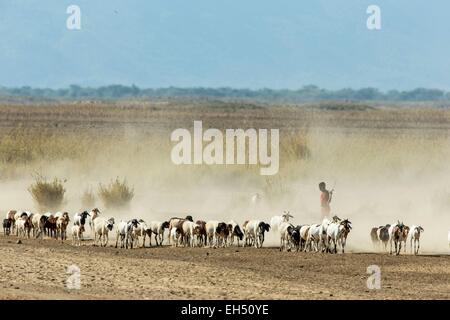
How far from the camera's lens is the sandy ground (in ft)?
72.0

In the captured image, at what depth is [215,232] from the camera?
104 feet

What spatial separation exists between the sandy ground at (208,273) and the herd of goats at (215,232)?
48 cm

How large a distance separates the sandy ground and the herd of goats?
48 centimetres

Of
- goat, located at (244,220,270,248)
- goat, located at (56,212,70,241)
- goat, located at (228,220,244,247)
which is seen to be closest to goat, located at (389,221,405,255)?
goat, located at (244,220,270,248)

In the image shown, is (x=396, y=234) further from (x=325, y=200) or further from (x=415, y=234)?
(x=325, y=200)

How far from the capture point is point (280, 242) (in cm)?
3253

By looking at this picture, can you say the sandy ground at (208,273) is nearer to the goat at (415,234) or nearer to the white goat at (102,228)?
the white goat at (102,228)

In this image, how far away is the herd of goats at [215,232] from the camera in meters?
30.5

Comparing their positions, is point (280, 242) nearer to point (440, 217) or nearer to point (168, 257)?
point (168, 257)

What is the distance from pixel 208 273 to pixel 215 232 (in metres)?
6.33

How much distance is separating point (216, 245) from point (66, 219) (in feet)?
12.8

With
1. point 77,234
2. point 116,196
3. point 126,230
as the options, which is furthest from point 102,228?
point 116,196
